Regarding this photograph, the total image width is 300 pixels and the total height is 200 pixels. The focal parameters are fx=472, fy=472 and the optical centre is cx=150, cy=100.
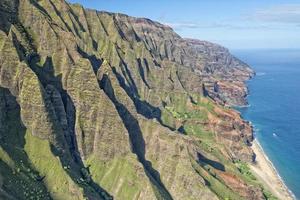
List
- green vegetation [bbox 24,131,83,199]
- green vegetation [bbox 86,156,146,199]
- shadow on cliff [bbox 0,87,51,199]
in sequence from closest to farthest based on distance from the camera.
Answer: shadow on cliff [bbox 0,87,51,199] → green vegetation [bbox 24,131,83,199] → green vegetation [bbox 86,156,146,199]

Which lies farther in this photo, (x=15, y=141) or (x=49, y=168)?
(x=15, y=141)

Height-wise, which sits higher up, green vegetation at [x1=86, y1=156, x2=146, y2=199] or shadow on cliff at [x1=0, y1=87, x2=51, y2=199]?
shadow on cliff at [x1=0, y1=87, x2=51, y2=199]

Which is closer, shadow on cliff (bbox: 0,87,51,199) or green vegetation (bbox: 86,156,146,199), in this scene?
shadow on cliff (bbox: 0,87,51,199)

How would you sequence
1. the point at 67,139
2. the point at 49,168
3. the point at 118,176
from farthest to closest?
1. the point at 67,139
2. the point at 118,176
3. the point at 49,168

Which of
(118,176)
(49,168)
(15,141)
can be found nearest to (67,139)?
(49,168)

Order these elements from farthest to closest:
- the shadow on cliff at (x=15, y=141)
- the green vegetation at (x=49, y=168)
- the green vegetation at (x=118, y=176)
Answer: the green vegetation at (x=118, y=176) → the green vegetation at (x=49, y=168) → the shadow on cliff at (x=15, y=141)

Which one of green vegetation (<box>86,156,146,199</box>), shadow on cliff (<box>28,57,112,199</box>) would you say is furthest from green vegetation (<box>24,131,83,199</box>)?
green vegetation (<box>86,156,146,199</box>)

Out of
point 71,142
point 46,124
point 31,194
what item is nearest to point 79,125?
point 71,142

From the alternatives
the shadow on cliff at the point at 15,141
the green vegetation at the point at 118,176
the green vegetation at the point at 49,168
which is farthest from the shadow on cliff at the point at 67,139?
the shadow on cliff at the point at 15,141

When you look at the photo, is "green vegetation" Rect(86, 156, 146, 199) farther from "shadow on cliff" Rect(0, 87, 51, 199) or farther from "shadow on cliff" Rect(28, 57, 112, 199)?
"shadow on cliff" Rect(0, 87, 51, 199)

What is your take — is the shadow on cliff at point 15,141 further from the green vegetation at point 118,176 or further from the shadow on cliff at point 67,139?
the green vegetation at point 118,176

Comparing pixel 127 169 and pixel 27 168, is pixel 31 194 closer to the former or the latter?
pixel 27 168

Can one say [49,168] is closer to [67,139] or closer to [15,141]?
[15,141]
